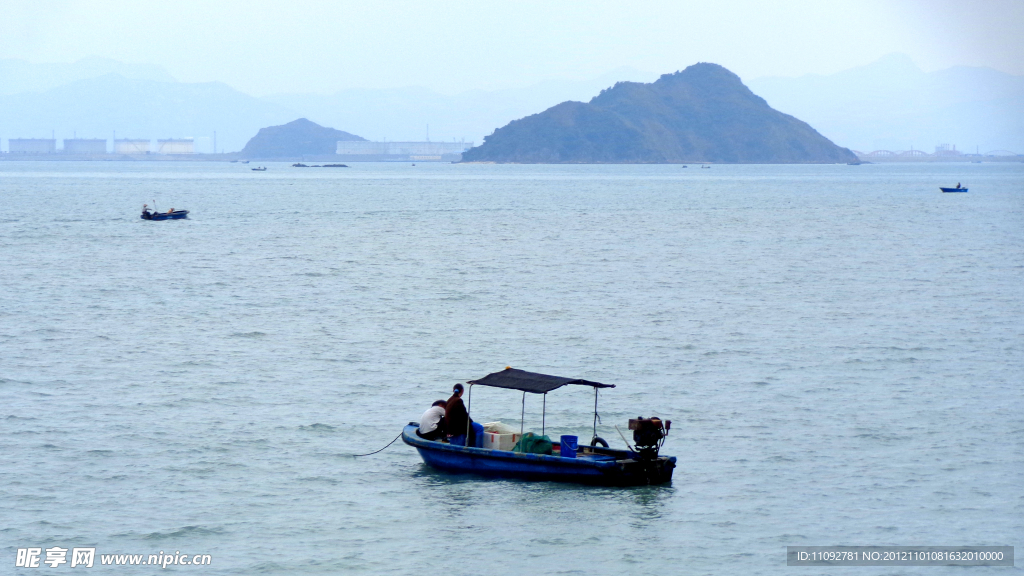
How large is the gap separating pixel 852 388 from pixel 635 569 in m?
15.7

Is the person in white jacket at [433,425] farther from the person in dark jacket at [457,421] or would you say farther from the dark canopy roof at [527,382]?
the dark canopy roof at [527,382]

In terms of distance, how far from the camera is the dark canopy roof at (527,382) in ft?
80.0

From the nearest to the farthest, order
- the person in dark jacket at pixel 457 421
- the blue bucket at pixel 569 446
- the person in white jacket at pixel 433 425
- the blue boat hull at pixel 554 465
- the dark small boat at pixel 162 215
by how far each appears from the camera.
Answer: the blue boat hull at pixel 554 465 → the blue bucket at pixel 569 446 → the person in dark jacket at pixel 457 421 → the person in white jacket at pixel 433 425 → the dark small boat at pixel 162 215

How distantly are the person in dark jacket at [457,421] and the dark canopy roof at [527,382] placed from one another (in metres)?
0.64

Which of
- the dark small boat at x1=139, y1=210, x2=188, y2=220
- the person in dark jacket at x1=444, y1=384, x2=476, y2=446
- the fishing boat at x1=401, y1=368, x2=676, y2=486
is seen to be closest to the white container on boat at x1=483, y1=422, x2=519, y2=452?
the fishing boat at x1=401, y1=368, x2=676, y2=486

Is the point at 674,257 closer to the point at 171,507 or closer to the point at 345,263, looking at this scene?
the point at 345,263

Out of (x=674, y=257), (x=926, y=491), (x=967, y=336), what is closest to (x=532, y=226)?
(x=674, y=257)

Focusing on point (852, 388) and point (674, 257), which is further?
point (674, 257)

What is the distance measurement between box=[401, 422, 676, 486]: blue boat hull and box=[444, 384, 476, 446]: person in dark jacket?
16.9 inches

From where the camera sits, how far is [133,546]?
20.3 meters

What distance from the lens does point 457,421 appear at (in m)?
24.5

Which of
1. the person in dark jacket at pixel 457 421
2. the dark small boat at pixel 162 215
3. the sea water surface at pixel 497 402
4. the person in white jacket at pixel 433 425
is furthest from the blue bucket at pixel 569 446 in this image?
the dark small boat at pixel 162 215

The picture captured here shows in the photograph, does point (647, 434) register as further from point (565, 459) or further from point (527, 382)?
point (527, 382)

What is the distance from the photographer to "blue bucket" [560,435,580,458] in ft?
77.8
